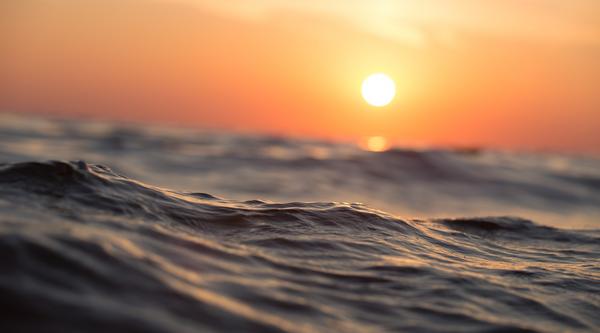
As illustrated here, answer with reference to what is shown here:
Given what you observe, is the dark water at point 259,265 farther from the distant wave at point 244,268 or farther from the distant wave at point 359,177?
the distant wave at point 359,177

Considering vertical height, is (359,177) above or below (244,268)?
above

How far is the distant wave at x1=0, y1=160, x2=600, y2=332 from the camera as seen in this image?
242 cm

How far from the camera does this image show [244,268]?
3285mm

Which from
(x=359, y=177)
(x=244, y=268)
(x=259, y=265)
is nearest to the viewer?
(x=244, y=268)

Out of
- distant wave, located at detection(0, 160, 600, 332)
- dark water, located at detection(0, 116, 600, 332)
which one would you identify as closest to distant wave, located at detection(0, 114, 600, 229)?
dark water, located at detection(0, 116, 600, 332)

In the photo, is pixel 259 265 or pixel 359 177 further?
pixel 359 177

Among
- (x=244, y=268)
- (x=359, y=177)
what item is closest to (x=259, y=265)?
(x=244, y=268)

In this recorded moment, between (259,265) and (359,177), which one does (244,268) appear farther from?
(359,177)

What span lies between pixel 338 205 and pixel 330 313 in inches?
103

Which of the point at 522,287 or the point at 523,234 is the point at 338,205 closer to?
the point at 522,287

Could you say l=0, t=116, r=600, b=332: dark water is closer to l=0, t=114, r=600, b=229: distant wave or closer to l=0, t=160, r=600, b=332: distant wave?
l=0, t=160, r=600, b=332: distant wave

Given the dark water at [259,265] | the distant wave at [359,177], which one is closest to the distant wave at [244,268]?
the dark water at [259,265]

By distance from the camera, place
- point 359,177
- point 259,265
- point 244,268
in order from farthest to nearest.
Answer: point 359,177, point 259,265, point 244,268

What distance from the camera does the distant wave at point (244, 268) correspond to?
242 centimetres
